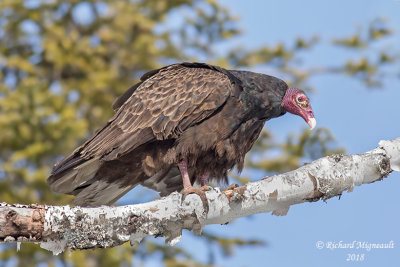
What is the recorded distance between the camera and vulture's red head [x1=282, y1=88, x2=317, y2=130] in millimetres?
5410

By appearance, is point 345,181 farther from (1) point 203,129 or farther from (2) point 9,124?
(2) point 9,124

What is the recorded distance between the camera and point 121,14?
42.8 feet

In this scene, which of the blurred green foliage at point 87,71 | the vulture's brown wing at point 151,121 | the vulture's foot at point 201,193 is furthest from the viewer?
the blurred green foliage at point 87,71

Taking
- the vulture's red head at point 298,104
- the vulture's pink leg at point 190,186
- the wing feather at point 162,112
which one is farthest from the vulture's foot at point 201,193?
the vulture's red head at point 298,104

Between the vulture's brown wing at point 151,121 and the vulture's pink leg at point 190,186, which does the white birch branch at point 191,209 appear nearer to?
the vulture's pink leg at point 190,186

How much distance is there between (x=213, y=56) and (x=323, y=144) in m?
6.95

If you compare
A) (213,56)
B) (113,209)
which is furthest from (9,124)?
(113,209)

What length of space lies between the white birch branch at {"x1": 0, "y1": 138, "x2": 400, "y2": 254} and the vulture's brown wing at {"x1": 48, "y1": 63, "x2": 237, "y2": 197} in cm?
101

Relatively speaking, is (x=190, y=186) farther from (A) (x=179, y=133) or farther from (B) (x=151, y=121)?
(B) (x=151, y=121)

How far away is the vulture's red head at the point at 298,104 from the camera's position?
17.7ft

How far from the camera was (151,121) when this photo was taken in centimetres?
519

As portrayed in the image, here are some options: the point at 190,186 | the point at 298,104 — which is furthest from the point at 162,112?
the point at 298,104

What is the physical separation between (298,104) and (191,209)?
5.91 ft

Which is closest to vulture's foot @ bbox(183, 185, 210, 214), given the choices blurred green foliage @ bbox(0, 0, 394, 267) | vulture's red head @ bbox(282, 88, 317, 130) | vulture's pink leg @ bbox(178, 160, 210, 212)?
vulture's pink leg @ bbox(178, 160, 210, 212)
